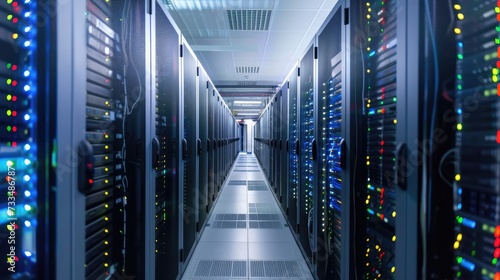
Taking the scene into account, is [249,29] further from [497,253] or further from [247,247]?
[497,253]

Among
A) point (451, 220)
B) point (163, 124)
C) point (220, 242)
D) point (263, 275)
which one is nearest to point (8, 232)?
point (163, 124)

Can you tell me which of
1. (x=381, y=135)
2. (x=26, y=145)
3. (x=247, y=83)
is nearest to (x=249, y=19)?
(x=381, y=135)

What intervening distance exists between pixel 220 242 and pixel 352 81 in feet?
6.47

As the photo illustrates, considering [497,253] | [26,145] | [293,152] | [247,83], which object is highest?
[247,83]

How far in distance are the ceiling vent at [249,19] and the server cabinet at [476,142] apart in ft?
9.86

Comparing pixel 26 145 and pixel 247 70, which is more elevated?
pixel 247 70

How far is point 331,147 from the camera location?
1.45 m

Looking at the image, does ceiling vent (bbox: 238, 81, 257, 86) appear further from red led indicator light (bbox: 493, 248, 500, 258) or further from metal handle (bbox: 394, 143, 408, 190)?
red led indicator light (bbox: 493, 248, 500, 258)

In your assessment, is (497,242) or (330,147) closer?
(497,242)

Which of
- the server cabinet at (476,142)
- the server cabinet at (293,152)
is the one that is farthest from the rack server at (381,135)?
the server cabinet at (293,152)

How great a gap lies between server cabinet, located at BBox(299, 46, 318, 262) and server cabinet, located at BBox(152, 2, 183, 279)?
87cm

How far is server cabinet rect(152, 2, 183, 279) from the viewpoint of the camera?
1.33m

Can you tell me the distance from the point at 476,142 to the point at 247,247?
6.88 feet

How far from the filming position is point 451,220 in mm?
673
